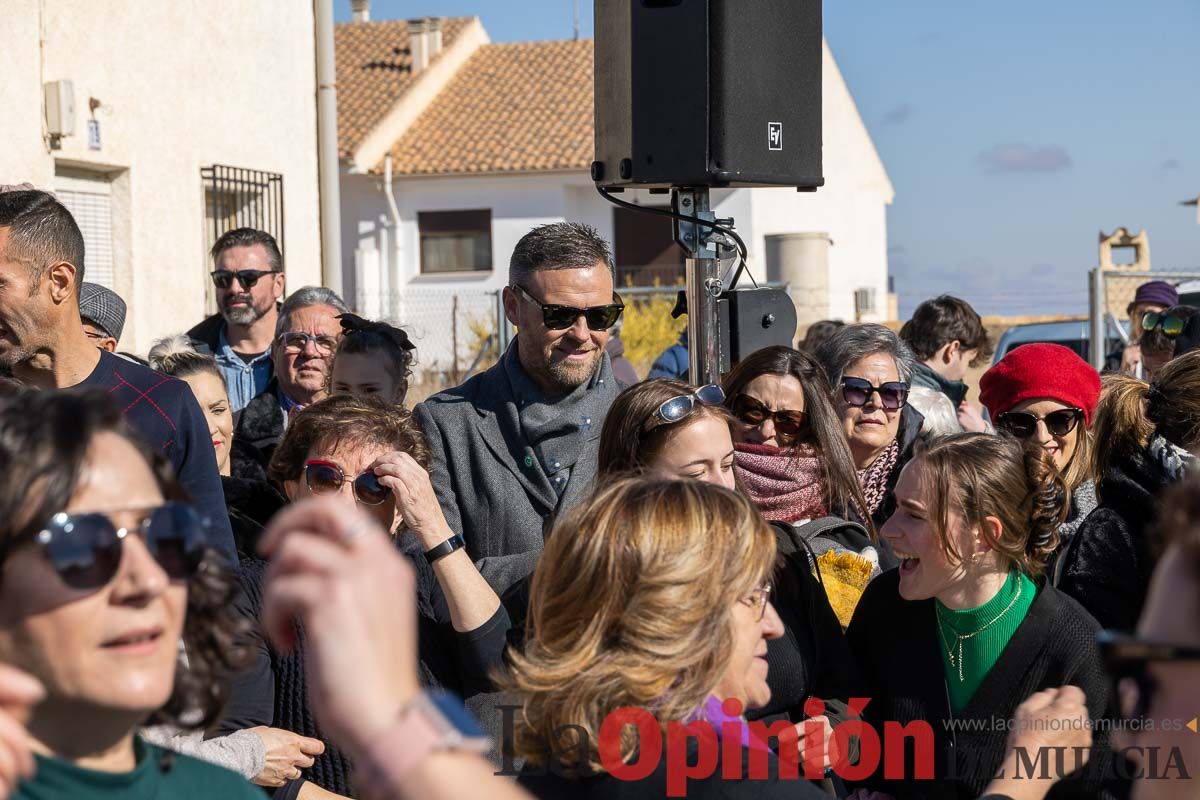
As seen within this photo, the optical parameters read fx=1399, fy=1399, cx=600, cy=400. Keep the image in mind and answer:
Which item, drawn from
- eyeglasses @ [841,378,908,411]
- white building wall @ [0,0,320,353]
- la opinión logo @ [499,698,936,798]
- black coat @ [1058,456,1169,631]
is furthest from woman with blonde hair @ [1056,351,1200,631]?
white building wall @ [0,0,320,353]

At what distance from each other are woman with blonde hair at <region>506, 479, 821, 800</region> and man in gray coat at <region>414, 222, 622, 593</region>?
1516mm

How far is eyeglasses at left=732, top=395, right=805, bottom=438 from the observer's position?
430cm

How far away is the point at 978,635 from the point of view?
3225 mm

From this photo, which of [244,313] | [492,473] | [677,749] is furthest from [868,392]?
[244,313]

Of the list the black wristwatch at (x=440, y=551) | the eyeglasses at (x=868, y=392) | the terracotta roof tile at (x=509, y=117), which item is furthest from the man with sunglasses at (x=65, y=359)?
the terracotta roof tile at (x=509, y=117)

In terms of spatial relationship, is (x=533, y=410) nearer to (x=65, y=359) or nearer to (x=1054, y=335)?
(x=65, y=359)

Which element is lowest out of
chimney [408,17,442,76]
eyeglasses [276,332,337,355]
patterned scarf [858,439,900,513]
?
patterned scarf [858,439,900,513]

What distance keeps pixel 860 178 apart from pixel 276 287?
97.7ft

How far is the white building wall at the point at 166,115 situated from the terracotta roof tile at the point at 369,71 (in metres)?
15.2

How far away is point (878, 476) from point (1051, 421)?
595 millimetres

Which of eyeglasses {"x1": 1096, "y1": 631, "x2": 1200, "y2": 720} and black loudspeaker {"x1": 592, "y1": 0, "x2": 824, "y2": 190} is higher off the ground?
black loudspeaker {"x1": 592, "y1": 0, "x2": 824, "y2": 190}

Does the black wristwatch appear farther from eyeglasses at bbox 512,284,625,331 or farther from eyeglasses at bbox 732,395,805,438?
eyeglasses at bbox 732,395,805,438

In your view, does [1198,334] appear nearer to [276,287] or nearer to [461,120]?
[276,287]

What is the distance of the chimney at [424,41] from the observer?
104 ft
